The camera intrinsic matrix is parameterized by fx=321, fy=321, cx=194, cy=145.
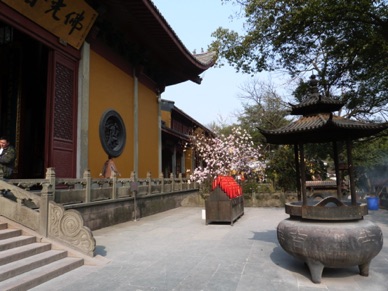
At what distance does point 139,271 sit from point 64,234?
1.52m

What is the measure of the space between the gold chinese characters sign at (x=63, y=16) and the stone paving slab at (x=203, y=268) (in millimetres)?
5097

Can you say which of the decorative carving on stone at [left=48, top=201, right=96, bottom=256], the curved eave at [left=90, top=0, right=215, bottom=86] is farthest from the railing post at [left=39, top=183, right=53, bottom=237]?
the curved eave at [left=90, top=0, right=215, bottom=86]

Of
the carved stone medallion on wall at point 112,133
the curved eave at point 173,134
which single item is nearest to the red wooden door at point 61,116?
the carved stone medallion on wall at point 112,133

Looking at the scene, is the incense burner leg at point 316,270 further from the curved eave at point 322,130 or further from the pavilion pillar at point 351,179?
the curved eave at point 322,130

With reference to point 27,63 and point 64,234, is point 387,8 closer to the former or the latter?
point 64,234

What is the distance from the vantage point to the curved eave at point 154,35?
352 inches

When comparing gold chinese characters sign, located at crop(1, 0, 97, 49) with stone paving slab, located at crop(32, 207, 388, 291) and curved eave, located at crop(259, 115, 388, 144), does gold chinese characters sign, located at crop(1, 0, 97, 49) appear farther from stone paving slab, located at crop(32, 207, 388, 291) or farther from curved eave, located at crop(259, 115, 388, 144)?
curved eave, located at crop(259, 115, 388, 144)

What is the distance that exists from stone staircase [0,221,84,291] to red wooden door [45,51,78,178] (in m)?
2.94

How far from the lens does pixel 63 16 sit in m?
7.98

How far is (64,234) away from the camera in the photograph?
17.2ft

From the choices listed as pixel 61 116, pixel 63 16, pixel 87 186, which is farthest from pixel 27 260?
pixel 63 16

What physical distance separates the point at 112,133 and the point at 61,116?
7.89ft

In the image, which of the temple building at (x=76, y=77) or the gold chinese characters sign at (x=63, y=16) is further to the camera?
the temple building at (x=76, y=77)

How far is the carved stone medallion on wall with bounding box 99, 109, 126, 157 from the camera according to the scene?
9.81 m
